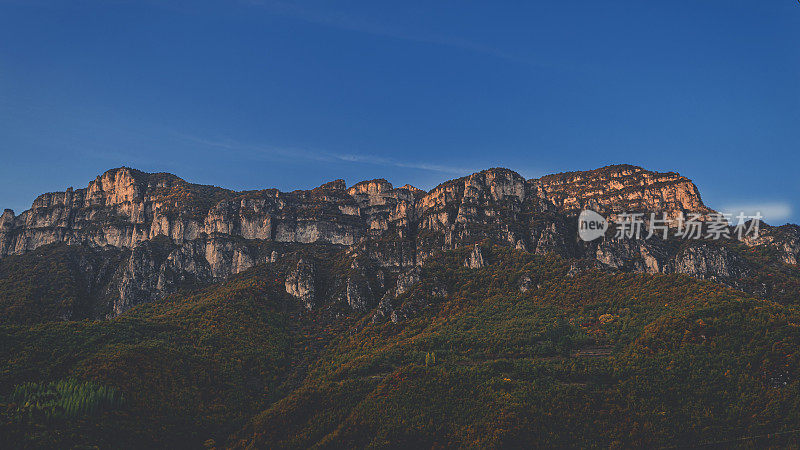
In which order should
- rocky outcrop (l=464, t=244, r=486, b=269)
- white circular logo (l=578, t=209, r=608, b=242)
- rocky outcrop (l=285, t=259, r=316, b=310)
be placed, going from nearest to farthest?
rocky outcrop (l=464, t=244, r=486, b=269), rocky outcrop (l=285, t=259, r=316, b=310), white circular logo (l=578, t=209, r=608, b=242)

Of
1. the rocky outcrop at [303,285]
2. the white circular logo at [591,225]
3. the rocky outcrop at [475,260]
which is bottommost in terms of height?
the rocky outcrop at [303,285]

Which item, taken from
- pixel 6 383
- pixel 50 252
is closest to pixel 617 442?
pixel 6 383

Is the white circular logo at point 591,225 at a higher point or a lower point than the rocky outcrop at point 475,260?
higher

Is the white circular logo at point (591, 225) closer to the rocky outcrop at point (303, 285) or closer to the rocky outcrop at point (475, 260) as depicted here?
the rocky outcrop at point (475, 260)

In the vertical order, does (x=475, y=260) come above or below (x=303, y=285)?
above

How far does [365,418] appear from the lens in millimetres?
69875

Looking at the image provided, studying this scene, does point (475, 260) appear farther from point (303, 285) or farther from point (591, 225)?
point (591, 225)

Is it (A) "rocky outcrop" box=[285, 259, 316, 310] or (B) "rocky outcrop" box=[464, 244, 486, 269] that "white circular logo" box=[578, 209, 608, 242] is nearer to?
(B) "rocky outcrop" box=[464, 244, 486, 269]

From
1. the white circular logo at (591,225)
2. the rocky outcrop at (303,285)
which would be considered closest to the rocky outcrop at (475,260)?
the white circular logo at (591,225)

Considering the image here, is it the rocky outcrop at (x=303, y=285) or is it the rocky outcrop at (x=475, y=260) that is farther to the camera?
the rocky outcrop at (x=303, y=285)

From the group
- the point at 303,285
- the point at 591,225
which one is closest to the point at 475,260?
the point at 303,285

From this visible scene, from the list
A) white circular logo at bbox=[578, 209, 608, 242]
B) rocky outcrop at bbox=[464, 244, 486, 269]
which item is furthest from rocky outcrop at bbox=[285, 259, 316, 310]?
white circular logo at bbox=[578, 209, 608, 242]

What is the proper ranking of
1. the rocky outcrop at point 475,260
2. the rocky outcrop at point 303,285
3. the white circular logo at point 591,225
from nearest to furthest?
1. the rocky outcrop at point 475,260
2. the rocky outcrop at point 303,285
3. the white circular logo at point 591,225


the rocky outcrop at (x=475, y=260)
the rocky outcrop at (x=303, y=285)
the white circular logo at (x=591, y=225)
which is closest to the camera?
the rocky outcrop at (x=475, y=260)
